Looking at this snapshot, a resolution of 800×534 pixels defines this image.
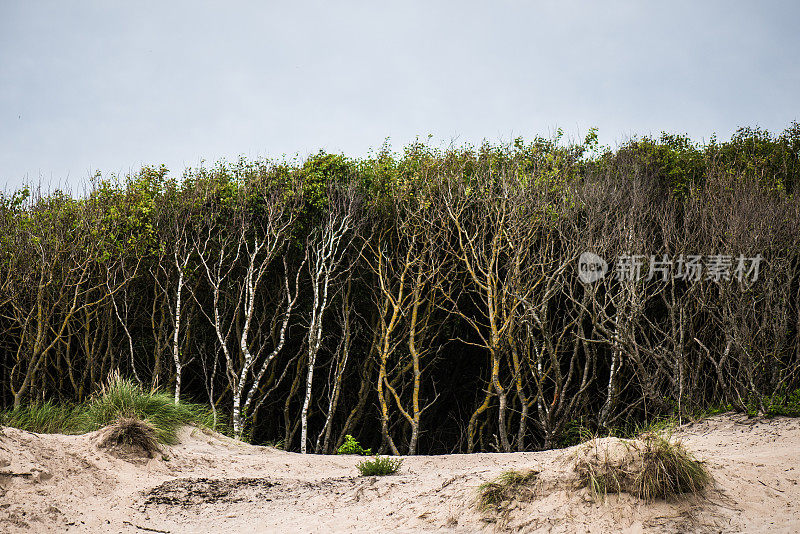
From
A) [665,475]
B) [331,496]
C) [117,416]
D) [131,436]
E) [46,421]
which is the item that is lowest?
[331,496]

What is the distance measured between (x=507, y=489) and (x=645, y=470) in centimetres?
118

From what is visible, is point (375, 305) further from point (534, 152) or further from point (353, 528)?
point (353, 528)

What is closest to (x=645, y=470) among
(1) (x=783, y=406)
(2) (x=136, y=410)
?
(1) (x=783, y=406)

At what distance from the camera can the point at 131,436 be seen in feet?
25.1

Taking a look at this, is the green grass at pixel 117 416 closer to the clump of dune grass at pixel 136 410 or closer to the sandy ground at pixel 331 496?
the clump of dune grass at pixel 136 410

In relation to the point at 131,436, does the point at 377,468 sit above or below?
below

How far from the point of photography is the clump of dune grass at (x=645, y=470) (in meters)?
4.70

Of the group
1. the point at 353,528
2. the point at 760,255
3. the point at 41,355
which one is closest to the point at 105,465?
the point at 353,528

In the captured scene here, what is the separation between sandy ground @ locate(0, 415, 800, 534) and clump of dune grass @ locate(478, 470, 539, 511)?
9 cm

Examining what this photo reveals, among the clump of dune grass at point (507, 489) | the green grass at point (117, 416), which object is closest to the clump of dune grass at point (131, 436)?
the green grass at point (117, 416)

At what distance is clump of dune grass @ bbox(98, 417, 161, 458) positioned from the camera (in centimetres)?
752

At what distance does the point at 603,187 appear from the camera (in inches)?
490

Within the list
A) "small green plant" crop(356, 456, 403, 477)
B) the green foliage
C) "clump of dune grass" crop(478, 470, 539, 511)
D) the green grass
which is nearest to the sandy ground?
"clump of dune grass" crop(478, 470, 539, 511)

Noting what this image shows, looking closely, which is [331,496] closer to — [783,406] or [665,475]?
[665,475]
